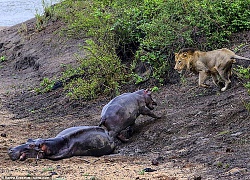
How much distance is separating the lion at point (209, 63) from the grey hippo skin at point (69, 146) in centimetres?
252

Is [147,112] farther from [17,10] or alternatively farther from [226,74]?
[17,10]

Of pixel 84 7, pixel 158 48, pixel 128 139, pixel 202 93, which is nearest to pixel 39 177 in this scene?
pixel 128 139

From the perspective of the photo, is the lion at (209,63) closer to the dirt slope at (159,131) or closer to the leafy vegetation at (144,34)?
the dirt slope at (159,131)

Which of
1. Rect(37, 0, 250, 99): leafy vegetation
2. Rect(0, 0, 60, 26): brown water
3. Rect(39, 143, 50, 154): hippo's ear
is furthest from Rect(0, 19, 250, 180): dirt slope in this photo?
Rect(0, 0, 60, 26): brown water

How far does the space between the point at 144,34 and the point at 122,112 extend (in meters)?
4.37

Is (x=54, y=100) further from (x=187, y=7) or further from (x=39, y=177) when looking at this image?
(x=39, y=177)

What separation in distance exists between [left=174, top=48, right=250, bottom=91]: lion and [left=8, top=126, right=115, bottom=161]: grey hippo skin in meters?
2.52

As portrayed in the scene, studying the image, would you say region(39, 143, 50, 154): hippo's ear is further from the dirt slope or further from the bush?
the bush

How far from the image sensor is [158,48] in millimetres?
12547

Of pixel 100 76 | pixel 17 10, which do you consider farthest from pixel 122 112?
pixel 17 10

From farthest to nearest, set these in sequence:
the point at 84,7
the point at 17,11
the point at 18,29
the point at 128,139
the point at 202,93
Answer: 1. the point at 17,11
2. the point at 18,29
3. the point at 84,7
4. the point at 202,93
5. the point at 128,139

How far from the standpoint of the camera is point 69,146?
26.9 ft

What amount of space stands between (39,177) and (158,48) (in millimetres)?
6500

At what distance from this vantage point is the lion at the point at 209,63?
10.1 meters
